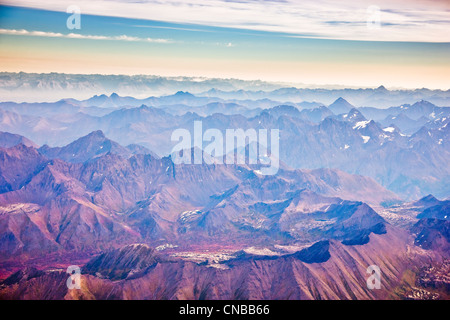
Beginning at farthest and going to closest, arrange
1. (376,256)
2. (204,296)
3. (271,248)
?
(271,248) → (376,256) → (204,296)

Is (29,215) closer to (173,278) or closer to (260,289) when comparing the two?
(173,278)

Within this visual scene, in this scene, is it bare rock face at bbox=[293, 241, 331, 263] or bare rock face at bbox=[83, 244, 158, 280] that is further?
bare rock face at bbox=[83, 244, 158, 280]

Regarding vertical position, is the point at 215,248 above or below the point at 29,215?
below

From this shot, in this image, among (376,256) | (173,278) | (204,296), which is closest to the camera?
(204,296)

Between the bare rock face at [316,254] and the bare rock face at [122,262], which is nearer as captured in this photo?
the bare rock face at [316,254]

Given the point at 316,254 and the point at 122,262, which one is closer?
the point at 316,254

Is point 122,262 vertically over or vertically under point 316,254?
under

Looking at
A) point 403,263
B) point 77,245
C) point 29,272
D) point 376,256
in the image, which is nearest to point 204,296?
point 29,272
